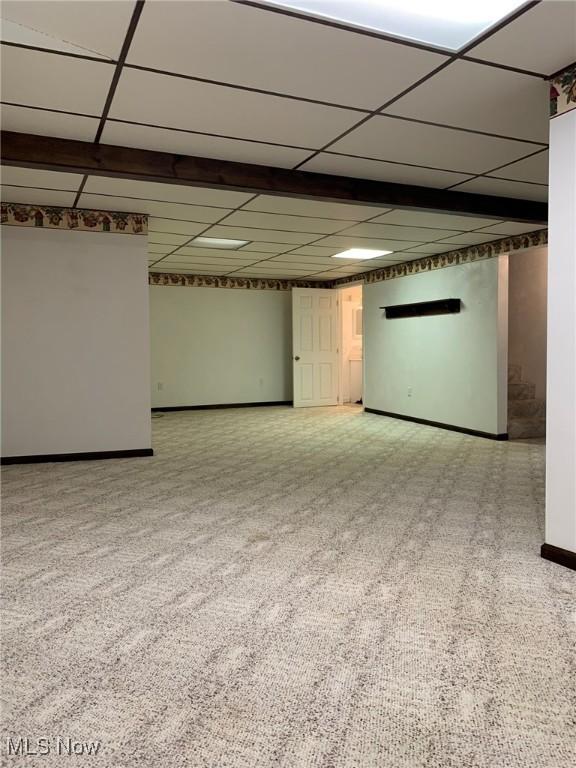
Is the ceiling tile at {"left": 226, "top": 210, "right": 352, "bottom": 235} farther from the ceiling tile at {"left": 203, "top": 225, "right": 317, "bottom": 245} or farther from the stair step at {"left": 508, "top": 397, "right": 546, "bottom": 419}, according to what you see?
the stair step at {"left": 508, "top": 397, "right": 546, "bottom": 419}

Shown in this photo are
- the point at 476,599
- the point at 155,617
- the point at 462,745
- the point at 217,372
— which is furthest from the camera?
the point at 217,372

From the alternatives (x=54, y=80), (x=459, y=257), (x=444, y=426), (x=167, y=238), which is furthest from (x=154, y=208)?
(x=444, y=426)

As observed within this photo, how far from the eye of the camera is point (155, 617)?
229 cm

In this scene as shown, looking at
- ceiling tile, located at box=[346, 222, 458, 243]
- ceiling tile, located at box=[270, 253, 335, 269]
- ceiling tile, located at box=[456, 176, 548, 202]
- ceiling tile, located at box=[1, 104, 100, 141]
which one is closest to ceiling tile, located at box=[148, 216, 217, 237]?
ceiling tile, located at box=[346, 222, 458, 243]

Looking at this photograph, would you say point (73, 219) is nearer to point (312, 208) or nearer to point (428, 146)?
point (312, 208)

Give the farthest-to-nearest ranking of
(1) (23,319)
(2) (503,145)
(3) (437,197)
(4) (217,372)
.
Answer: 1. (4) (217,372)
2. (1) (23,319)
3. (3) (437,197)
4. (2) (503,145)

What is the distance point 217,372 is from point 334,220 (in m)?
5.21

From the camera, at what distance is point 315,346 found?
1020 cm

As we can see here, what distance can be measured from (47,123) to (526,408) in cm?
600

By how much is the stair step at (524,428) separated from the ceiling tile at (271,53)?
4.90 m

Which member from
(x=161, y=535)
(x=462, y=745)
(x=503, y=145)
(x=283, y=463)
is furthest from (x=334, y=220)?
(x=462, y=745)

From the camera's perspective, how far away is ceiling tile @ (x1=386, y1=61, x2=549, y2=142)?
268 cm

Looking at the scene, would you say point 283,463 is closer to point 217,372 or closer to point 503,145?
point 503,145

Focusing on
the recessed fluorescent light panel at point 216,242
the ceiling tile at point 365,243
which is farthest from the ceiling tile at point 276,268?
the ceiling tile at point 365,243
